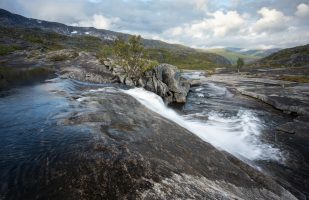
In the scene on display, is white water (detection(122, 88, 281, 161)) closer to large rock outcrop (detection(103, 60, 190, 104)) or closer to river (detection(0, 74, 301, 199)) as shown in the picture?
river (detection(0, 74, 301, 199))

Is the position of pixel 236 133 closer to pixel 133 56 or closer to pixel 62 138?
pixel 62 138

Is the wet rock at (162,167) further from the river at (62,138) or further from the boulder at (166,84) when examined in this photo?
the boulder at (166,84)

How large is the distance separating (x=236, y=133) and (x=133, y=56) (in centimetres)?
4140

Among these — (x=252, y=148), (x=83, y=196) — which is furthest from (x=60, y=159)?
(x=252, y=148)

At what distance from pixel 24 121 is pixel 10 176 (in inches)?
442

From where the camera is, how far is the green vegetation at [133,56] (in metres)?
65.0

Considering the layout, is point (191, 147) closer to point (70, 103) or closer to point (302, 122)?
point (70, 103)

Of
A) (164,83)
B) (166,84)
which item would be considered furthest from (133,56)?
(166,84)

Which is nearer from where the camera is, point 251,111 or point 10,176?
point 10,176

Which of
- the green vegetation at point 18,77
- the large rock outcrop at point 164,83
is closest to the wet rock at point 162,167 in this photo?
the large rock outcrop at point 164,83

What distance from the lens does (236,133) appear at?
3216 cm

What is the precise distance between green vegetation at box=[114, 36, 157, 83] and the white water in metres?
28.6

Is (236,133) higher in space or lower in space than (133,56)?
lower

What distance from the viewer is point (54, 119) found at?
23.5 metres
